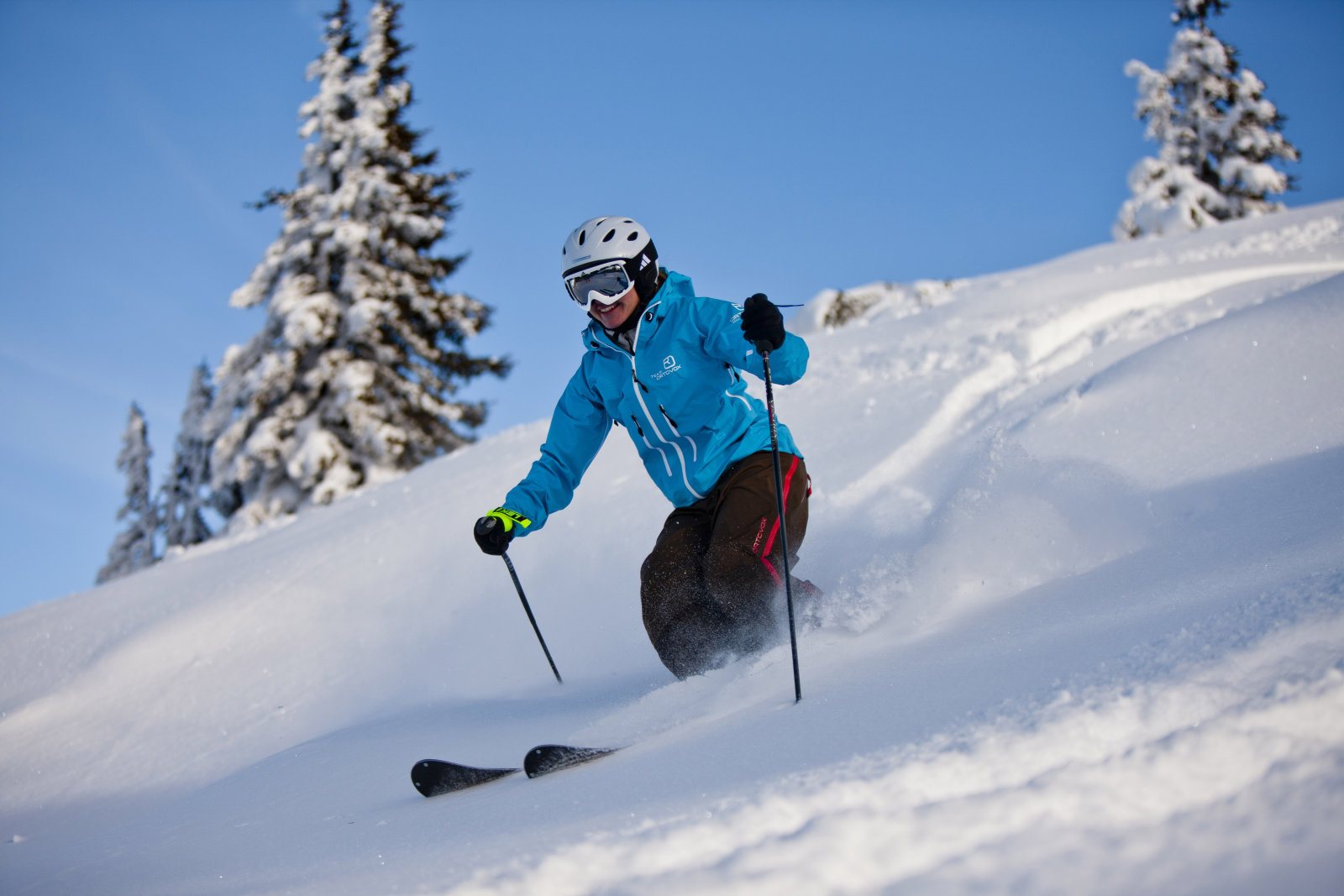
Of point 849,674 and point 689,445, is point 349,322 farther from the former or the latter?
point 849,674

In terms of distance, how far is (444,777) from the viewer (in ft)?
8.71

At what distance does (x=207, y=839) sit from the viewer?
261 cm

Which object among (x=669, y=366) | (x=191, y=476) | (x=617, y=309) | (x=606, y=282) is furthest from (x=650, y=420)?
(x=191, y=476)

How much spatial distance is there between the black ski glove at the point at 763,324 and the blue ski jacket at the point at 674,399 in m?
0.18

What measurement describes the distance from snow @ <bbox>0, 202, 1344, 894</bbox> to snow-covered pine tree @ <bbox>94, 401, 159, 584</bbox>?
16.9m

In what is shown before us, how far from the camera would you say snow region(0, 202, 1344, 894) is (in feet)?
4.41

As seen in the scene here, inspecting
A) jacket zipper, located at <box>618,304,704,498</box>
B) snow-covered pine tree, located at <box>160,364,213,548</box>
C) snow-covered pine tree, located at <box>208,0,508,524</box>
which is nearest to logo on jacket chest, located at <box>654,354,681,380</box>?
jacket zipper, located at <box>618,304,704,498</box>

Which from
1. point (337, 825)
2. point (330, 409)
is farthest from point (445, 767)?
point (330, 409)

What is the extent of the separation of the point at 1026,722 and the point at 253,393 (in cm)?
1660

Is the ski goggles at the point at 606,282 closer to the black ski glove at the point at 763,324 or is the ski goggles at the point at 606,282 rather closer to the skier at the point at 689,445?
the skier at the point at 689,445

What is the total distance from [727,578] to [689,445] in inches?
23.5

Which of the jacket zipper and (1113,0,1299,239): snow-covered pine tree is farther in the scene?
(1113,0,1299,239): snow-covered pine tree

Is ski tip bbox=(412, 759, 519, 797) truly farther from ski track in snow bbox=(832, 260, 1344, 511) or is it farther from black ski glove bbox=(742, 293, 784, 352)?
ski track in snow bbox=(832, 260, 1344, 511)

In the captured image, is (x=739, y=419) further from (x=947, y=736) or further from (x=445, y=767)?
(x=947, y=736)
